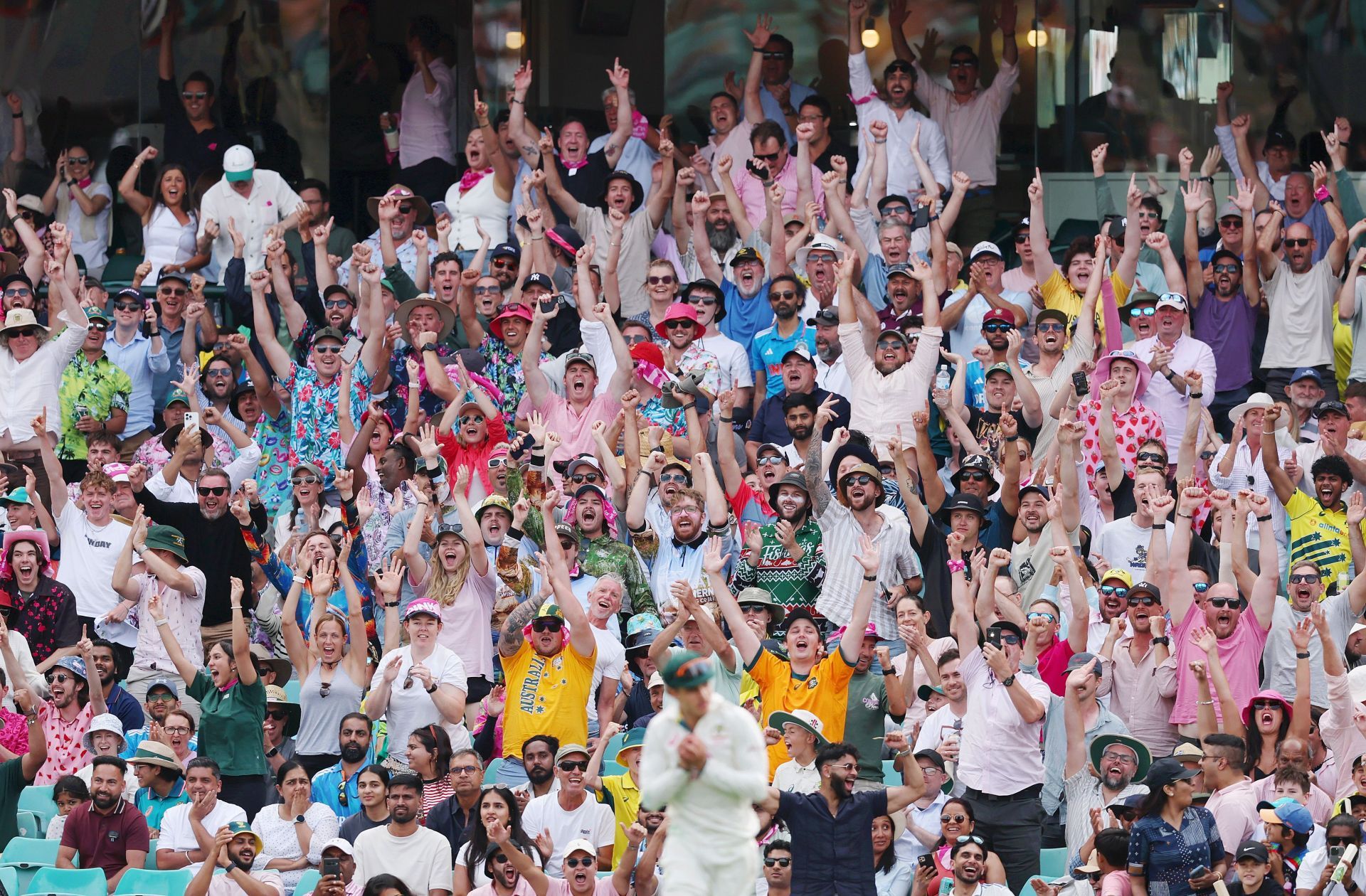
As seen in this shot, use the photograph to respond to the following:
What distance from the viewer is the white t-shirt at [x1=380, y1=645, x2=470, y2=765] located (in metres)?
14.3

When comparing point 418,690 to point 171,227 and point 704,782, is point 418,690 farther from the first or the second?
point 171,227

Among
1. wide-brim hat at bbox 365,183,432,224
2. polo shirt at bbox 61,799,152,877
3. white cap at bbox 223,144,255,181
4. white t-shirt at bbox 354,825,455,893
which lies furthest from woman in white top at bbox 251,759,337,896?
white cap at bbox 223,144,255,181

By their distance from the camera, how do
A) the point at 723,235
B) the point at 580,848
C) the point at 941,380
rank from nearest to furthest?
1. the point at 580,848
2. the point at 941,380
3. the point at 723,235

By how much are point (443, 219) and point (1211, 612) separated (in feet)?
24.2

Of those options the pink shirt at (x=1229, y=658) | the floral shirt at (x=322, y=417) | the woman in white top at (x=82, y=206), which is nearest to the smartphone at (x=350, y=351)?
the floral shirt at (x=322, y=417)

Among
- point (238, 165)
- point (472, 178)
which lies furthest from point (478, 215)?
point (238, 165)

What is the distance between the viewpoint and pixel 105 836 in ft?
44.8

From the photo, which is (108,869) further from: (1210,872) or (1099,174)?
(1099,174)

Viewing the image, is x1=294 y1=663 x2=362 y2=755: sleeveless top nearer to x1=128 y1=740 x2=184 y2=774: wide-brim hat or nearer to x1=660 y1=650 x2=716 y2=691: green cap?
x1=128 y1=740 x2=184 y2=774: wide-brim hat

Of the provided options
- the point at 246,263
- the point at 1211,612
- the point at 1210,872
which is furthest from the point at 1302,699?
the point at 246,263

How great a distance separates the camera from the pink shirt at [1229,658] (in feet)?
46.2

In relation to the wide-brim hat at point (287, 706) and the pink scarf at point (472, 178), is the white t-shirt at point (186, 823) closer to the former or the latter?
the wide-brim hat at point (287, 706)

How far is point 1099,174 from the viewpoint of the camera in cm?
1981

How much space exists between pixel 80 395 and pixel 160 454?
1022 mm
